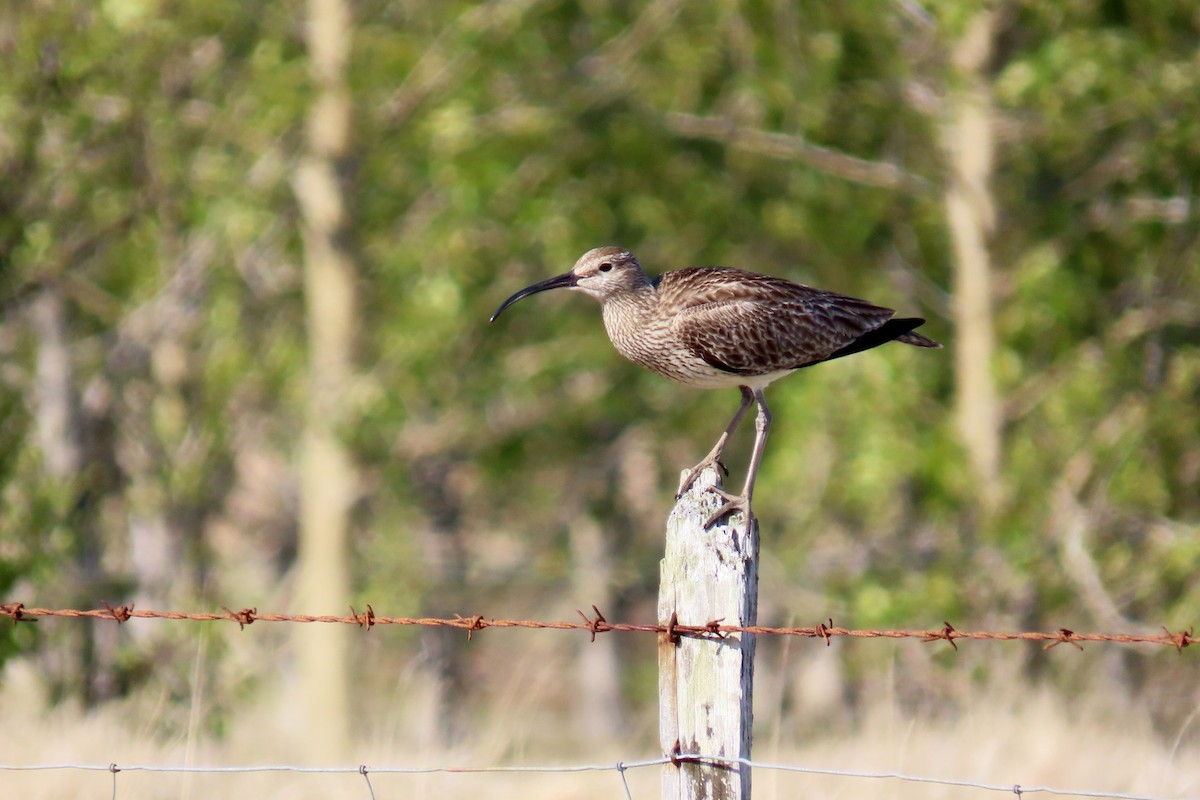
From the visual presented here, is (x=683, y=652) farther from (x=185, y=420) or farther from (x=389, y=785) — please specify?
(x=185, y=420)

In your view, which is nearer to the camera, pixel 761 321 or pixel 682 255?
pixel 761 321

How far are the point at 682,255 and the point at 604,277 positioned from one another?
8920 mm

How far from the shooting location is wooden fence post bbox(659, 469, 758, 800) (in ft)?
12.9

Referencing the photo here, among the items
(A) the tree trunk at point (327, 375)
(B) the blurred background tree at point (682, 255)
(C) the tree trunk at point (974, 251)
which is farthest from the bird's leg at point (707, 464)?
(A) the tree trunk at point (327, 375)

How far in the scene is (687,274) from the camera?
22.5 feet

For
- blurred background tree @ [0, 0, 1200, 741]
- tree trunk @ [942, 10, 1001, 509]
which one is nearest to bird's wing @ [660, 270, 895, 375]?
blurred background tree @ [0, 0, 1200, 741]

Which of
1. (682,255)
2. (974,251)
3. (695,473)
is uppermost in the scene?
(682,255)

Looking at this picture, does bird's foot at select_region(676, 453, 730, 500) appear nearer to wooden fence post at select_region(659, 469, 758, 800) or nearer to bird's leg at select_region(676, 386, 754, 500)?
bird's leg at select_region(676, 386, 754, 500)

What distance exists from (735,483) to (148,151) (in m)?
7.40

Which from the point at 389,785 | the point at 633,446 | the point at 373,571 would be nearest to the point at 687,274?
the point at 389,785

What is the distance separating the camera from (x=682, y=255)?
15719 millimetres

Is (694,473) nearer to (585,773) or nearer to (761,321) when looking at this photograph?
(761,321)

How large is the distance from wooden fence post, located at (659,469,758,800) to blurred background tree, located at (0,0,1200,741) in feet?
20.5

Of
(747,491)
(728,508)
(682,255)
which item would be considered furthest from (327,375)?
(728,508)
